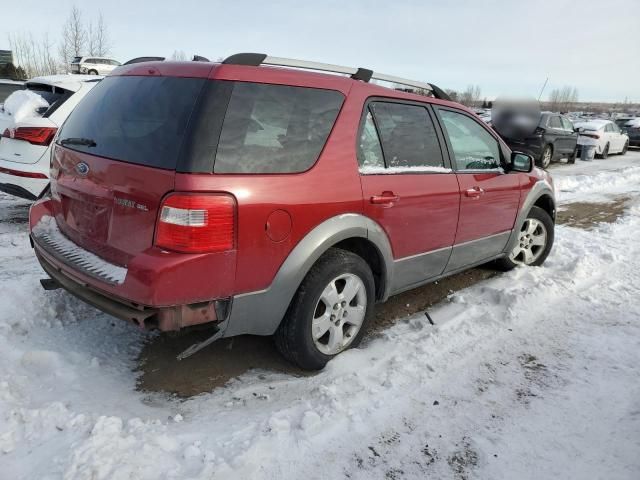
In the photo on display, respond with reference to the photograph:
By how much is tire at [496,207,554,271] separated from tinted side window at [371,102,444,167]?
1.80 m

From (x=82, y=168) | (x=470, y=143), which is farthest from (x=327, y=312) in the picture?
(x=470, y=143)

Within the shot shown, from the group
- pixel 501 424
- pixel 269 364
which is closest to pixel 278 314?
pixel 269 364

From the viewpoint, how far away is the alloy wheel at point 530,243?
505 cm

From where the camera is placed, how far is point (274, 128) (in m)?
2.68

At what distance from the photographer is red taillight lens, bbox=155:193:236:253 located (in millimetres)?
2348

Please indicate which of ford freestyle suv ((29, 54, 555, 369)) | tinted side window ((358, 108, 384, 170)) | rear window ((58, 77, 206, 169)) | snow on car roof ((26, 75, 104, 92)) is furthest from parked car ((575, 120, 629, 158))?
rear window ((58, 77, 206, 169))

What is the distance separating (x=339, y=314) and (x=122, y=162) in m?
1.55

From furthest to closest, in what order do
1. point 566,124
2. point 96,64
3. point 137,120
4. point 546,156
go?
point 96,64 → point 566,124 → point 546,156 → point 137,120

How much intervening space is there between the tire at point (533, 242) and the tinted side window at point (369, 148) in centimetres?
234

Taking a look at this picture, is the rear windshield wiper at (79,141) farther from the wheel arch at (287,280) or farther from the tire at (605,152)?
the tire at (605,152)

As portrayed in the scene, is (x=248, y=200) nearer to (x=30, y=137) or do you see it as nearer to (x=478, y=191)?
(x=478, y=191)

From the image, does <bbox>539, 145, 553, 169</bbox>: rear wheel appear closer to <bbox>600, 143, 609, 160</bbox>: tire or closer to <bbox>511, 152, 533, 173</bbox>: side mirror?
<bbox>600, 143, 609, 160</bbox>: tire

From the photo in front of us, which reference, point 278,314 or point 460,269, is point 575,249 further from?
point 278,314

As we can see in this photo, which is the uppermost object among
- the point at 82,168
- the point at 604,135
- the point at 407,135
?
the point at 407,135
